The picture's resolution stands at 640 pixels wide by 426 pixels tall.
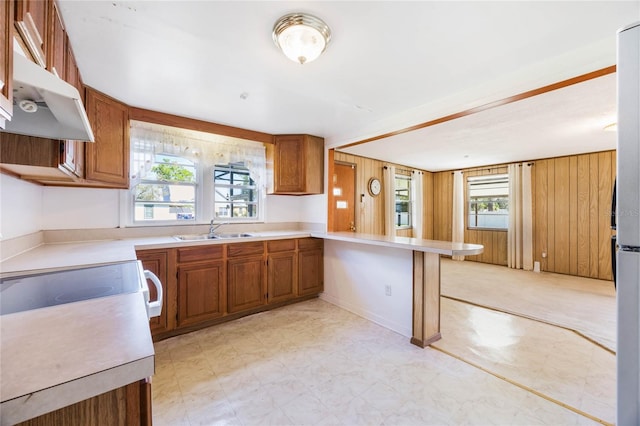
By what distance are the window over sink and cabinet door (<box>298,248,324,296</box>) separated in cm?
90

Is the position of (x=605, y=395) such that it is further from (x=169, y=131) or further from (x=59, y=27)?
(x=169, y=131)

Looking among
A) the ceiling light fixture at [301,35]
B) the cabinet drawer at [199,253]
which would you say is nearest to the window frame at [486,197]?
the ceiling light fixture at [301,35]

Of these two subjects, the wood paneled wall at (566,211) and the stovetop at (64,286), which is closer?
the stovetop at (64,286)

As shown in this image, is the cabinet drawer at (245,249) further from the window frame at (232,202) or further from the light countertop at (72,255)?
the window frame at (232,202)

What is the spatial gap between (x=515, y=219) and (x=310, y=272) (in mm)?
4509

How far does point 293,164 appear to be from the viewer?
11.4 feet

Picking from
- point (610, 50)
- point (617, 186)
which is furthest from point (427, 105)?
point (617, 186)

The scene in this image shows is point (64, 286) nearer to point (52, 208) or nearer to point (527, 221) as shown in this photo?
point (52, 208)

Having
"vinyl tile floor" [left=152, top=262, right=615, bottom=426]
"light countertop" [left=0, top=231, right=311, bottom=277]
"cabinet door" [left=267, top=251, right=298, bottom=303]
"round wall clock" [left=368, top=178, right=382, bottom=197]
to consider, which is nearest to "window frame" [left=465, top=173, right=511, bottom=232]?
"round wall clock" [left=368, top=178, right=382, bottom=197]

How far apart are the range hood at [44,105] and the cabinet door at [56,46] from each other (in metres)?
0.25

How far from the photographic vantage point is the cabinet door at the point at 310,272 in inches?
132

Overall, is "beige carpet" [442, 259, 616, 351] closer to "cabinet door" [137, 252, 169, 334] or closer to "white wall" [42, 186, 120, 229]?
"cabinet door" [137, 252, 169, 334]

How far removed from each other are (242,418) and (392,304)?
5.54 ft

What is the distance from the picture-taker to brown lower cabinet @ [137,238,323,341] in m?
2.45
